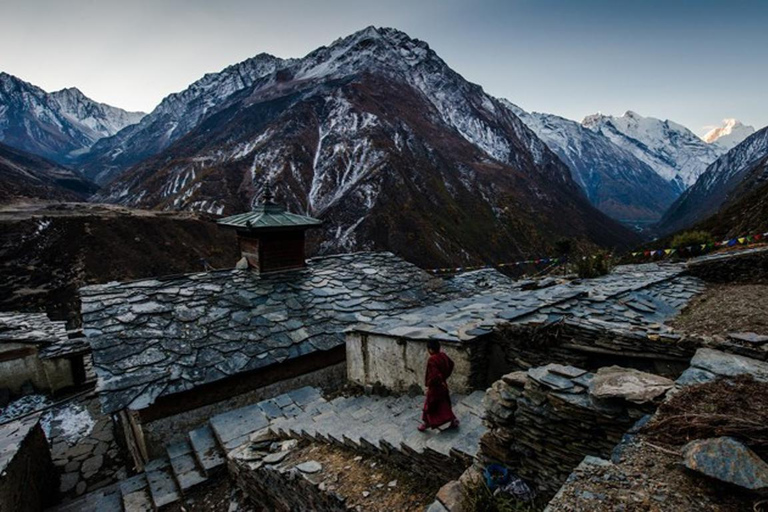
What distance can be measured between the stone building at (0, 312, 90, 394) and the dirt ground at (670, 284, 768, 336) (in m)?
17.5

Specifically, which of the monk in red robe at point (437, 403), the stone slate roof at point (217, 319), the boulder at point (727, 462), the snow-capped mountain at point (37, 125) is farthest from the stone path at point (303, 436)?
the snow-capped mountain at point (37, 125)

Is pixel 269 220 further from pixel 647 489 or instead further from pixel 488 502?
pixel 647 489

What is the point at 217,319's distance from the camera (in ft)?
31.5

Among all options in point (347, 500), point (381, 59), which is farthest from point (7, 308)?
point (381, 59)

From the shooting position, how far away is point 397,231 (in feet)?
158

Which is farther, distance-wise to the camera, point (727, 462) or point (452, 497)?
point (452, 497)

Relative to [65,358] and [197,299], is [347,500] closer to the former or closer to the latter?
[197,299]

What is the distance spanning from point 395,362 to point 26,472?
738 cm

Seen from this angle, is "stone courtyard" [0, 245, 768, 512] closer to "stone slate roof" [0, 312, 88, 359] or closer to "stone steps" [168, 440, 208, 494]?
"stone steps" [168, 440, 208, 494]

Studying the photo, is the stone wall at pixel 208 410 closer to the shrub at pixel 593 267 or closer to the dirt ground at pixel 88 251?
the shrub at pixel 593 267

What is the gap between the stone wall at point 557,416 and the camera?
3.20 meters

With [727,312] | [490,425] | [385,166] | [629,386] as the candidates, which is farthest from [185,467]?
[385,166]

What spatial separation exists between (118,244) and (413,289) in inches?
1426

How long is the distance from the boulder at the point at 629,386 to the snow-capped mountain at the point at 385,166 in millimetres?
41818
